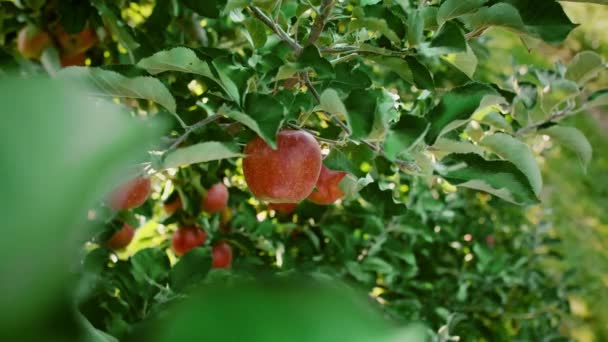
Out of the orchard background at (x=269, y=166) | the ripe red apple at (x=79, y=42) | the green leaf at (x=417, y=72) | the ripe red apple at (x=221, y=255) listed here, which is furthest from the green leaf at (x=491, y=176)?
the ripe red apple at (x=79, y=42)

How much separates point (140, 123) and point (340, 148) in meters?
0.69

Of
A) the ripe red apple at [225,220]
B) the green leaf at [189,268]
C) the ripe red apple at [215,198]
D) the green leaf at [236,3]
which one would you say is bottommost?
the ripe red apple at [225,220]

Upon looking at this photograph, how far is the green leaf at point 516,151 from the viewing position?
89cm

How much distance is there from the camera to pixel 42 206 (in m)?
0.17

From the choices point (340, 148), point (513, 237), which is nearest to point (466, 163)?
point (340, 148)

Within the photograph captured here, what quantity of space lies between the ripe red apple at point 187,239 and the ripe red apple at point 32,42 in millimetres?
584

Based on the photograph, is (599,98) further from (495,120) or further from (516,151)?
(516,151)

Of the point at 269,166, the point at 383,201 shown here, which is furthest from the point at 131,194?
the point at 383,201

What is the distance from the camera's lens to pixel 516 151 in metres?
0.91

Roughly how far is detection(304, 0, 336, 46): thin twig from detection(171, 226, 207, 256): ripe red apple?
2.79ft

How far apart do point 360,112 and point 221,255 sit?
0.85 metres

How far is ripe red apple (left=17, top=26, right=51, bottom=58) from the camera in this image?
64.1 inches

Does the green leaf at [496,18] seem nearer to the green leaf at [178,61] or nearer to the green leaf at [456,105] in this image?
the green leaf at [456,105]

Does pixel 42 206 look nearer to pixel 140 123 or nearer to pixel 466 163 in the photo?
pixel 140 123
